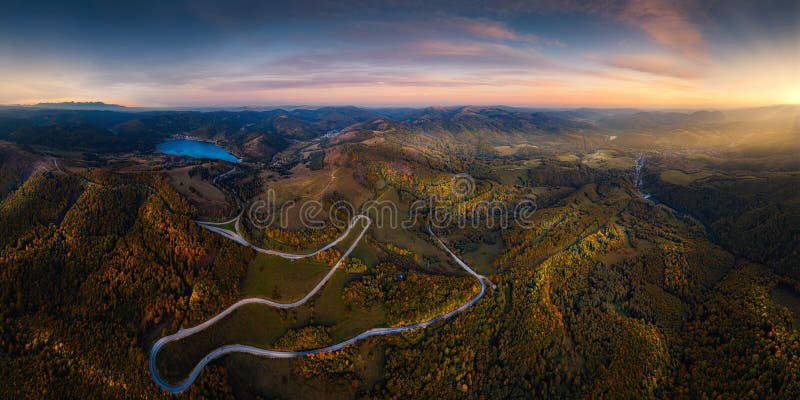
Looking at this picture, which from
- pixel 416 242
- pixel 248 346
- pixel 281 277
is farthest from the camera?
pixel 416 242

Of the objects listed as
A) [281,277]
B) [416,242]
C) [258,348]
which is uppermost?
[281,277]

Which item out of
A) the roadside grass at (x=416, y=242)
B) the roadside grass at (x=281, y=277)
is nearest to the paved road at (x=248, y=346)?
the roadside grass at (x=281, y=277)

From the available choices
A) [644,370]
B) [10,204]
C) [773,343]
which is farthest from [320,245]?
[773,343]

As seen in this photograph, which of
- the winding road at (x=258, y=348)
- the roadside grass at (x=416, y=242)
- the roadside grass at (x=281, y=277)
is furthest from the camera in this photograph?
the roadside grass at (x=416, y=242)

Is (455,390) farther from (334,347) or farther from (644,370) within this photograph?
(644,370)

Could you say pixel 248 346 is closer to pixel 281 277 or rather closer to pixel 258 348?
pixel 258 348

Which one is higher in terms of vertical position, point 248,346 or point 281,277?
point 281,277

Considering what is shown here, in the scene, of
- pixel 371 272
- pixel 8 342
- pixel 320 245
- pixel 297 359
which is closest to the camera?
pixel 8 342

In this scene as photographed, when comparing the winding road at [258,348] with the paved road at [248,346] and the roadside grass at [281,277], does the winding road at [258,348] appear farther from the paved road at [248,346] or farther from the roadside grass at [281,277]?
the roadside grass at [281,277]

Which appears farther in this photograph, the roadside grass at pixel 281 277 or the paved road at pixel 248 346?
the roadside grass at pixel 281 277

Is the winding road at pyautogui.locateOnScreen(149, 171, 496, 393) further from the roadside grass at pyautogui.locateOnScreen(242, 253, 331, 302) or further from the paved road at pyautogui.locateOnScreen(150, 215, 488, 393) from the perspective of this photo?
the roadside grass at pyautogui.locateOnScreen(242, 253, 331, 302)

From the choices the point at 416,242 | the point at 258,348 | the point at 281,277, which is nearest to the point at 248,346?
the point at 258,348
